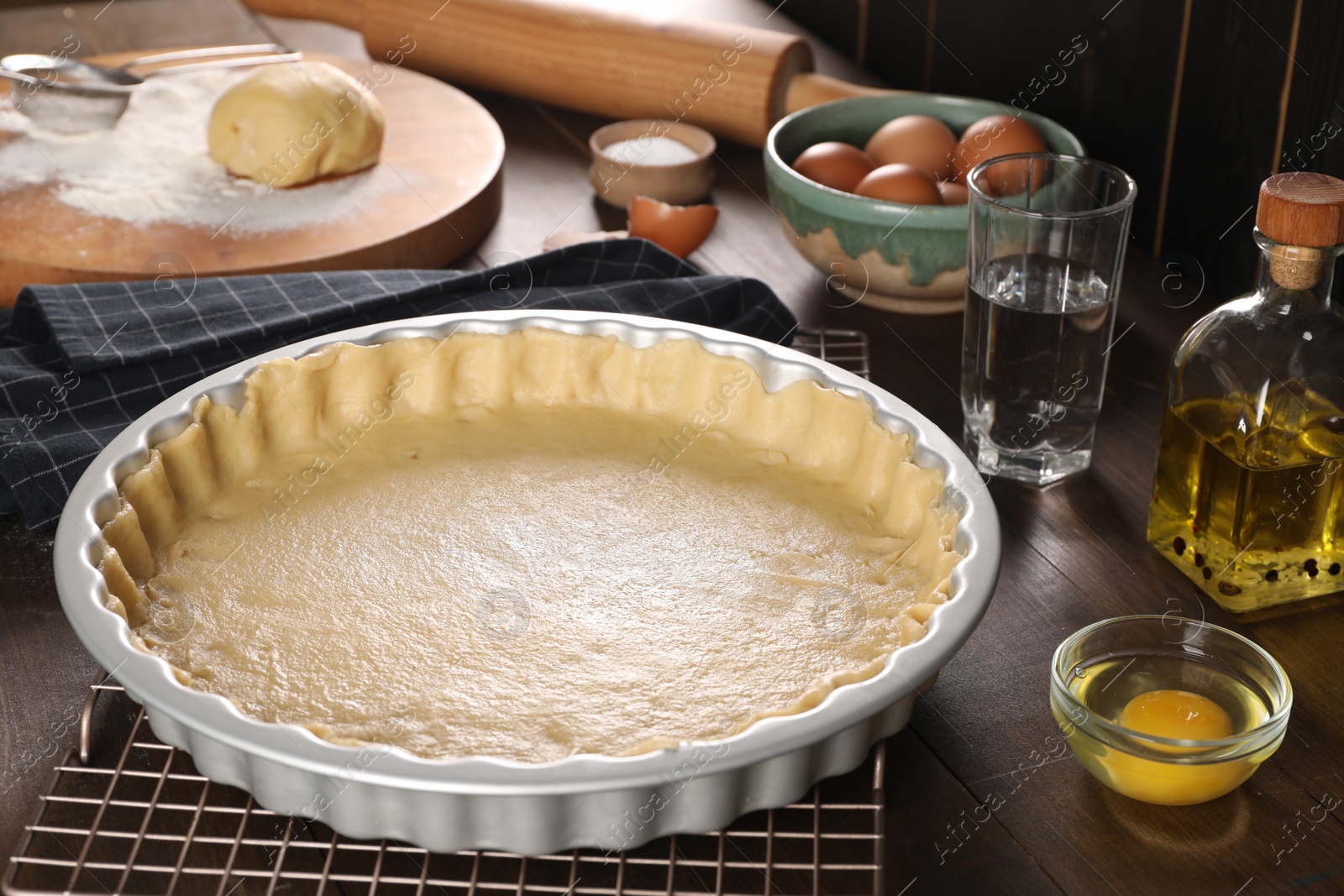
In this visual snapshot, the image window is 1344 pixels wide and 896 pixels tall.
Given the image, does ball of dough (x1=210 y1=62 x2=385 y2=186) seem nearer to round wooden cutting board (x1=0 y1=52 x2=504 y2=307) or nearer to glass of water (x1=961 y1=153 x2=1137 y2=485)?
round wooden cutting board (x1=0 y1=52 x2=504 y2=307)

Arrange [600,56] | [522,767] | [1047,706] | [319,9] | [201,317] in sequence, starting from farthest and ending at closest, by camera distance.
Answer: [319,9], [600,56], [201,317], [1047,706], [522,767]

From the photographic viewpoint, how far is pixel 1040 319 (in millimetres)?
1082

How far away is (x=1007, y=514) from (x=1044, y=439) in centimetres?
8

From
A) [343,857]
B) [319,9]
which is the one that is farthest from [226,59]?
[343,857]

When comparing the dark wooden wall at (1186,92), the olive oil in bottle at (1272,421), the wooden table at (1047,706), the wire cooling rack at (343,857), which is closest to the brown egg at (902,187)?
the wooden table at (1047,706)

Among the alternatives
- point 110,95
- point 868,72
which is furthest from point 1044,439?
point 110,95

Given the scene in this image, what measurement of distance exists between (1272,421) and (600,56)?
118cm

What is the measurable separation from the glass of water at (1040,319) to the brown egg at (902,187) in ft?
0.53

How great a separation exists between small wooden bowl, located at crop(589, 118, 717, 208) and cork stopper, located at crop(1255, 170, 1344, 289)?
34.5 inches

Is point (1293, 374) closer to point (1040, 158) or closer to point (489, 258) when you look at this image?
point (1040, 158)

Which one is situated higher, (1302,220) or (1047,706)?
(1302,220)

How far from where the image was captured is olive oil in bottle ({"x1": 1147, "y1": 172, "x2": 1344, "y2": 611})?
2.91ft

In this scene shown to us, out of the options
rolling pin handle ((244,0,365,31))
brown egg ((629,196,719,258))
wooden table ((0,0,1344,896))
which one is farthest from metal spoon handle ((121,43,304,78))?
wooden table ((0,0,1344,896))

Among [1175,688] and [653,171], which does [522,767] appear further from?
[653,171]
